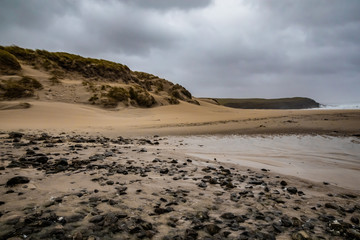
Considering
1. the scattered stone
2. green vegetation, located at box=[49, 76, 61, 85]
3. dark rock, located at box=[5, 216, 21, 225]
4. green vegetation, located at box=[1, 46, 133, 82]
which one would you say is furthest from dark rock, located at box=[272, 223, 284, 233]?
green vegetation, located at box=[1, 46, 133, 82]

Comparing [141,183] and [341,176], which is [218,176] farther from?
[341,176]

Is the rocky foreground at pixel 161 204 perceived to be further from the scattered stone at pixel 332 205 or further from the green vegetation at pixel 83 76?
the green vegetation at pixel 83 76

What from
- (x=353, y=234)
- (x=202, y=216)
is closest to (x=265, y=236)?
(x=202, y=216)

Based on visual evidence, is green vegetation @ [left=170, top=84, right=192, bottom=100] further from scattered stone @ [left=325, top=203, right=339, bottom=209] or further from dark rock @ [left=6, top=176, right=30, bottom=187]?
scattered stone @ [left=325, top=203, right=339, bottom=209]

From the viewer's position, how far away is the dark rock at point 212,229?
184 centimetres

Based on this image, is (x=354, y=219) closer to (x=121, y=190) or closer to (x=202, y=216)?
(x=202, y=216)

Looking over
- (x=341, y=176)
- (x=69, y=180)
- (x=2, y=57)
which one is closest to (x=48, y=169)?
(x=69, y=180)

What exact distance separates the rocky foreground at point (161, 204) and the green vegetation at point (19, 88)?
15.8 m

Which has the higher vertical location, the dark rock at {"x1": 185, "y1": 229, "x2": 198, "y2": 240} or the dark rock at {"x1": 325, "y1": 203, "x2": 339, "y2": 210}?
the dark rock at {"x1": 185, "y1": 229, "x2": 198, "y2": 240}

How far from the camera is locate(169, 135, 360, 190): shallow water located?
12.6ft

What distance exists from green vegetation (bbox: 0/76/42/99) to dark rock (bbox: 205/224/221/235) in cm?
1956

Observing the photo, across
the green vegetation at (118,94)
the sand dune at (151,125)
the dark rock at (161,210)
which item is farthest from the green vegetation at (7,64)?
the dark rock at (161,210)

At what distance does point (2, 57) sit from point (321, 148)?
2620 centimetres

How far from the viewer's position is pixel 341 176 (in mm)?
3768
